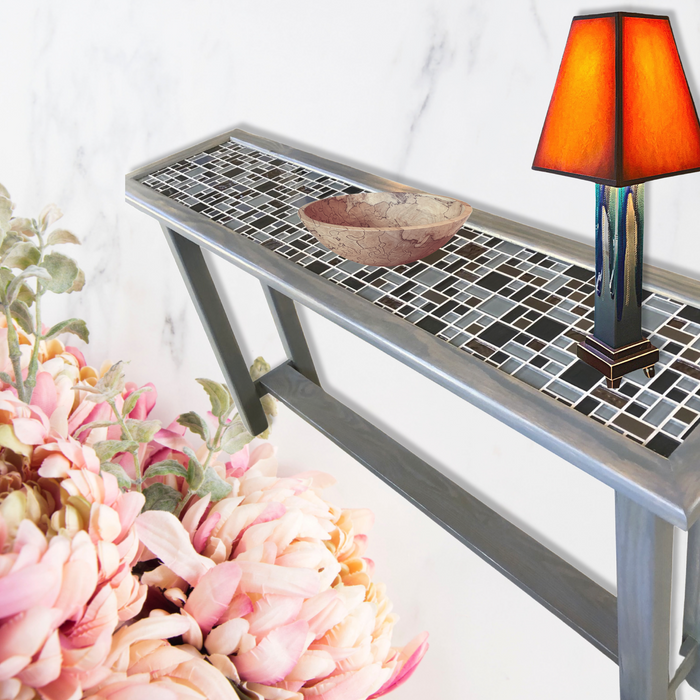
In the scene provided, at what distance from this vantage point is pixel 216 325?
3.22 feet

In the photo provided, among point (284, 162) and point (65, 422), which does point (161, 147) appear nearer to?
point (284, 162)

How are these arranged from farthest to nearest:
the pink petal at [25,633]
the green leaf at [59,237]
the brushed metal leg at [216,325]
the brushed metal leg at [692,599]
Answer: the brushed metal leg at [216,325] → the brushed metal leg at [692,599] → the green leaf at [59,237] → the pink petal at [25,633]

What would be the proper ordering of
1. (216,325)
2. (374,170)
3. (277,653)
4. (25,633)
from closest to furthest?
(25,633)
(277,653)
(374,170)
(216,325)

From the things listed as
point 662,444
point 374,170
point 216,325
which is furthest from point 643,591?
point 216,325

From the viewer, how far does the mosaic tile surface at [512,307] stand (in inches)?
16.8

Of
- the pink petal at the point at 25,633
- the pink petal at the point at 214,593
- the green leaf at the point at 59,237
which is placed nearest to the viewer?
the pink petal at the point at 25,633

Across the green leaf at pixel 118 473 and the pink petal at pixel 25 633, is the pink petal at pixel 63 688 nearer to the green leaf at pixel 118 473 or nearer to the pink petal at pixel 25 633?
the pink petal at pixel 25 633

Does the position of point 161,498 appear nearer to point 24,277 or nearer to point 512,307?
point 24,277

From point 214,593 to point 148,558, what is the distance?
72mm

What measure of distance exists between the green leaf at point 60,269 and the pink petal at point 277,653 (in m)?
0.27

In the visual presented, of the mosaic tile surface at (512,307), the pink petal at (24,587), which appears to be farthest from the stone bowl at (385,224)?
the pink petal at (24,587)

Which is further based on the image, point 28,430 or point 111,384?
point 111,384

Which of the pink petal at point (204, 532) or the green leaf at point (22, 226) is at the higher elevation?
the green leaf at point (22, 226)

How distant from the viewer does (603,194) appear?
41 centimetres
